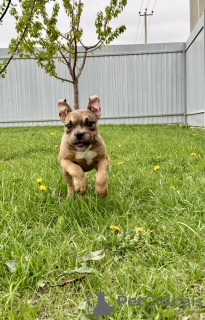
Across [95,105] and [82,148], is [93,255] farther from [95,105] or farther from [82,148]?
[95,105]

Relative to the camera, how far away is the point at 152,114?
39.4 ft

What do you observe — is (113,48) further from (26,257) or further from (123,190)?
(26,257)

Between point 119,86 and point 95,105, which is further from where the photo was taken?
point 119,86

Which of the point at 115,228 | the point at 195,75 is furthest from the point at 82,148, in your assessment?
the point at 195,75

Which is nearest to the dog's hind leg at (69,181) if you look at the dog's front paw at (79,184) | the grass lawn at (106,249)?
the grass lawn at (106,249)

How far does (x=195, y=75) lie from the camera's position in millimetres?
9578

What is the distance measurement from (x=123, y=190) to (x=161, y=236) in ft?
3.03

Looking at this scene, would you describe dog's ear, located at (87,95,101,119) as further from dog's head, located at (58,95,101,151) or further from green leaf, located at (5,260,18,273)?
green leaf, located at (5,260,18,273)

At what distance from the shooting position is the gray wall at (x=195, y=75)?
850 cm

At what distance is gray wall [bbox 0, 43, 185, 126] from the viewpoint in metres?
11.8

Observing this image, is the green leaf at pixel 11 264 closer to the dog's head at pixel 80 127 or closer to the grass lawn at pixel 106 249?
the grass lawn at pixel 106 249

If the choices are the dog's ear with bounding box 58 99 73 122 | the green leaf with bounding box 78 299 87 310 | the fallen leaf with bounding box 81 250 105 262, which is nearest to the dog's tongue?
the dog's ear with bounding box 58 99 73 122

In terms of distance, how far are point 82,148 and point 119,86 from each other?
1016cm

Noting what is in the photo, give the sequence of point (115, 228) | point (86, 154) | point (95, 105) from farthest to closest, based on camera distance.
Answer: point (95, 105) < point (86, 154) < point (115, 228)
